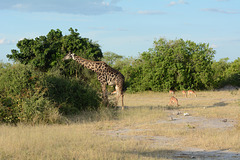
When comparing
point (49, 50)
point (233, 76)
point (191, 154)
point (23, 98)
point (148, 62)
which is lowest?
point (191, 154)

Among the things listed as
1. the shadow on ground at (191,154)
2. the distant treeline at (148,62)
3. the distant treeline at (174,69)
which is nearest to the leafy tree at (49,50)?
the distant treeline at (148,62)

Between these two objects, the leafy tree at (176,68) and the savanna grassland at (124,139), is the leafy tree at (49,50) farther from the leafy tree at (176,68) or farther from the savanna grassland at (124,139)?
the savanna grassland at (124,139)

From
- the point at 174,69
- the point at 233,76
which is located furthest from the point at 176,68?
the point at 233,76

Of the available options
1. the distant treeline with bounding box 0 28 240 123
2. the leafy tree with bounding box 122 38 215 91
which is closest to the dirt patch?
the distant treeline with bounding box 0 28 240 123

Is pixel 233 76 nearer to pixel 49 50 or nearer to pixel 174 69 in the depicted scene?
pixel 174 69

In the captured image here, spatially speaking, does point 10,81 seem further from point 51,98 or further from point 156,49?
point 156,49

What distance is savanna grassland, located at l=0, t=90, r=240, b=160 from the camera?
25.7ft

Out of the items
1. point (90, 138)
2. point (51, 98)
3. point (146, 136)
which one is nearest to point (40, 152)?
point (90, 138)

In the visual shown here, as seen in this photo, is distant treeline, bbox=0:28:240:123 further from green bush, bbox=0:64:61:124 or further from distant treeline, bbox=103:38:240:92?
green bush, bbox=0:64:61:124

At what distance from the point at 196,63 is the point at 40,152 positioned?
2624 centimetres

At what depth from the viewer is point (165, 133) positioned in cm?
1083

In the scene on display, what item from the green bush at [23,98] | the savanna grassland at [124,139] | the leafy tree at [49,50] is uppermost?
the leafy tree at [49,50]

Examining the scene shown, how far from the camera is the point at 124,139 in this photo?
988 centimetres

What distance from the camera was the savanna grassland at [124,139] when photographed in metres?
7.83
